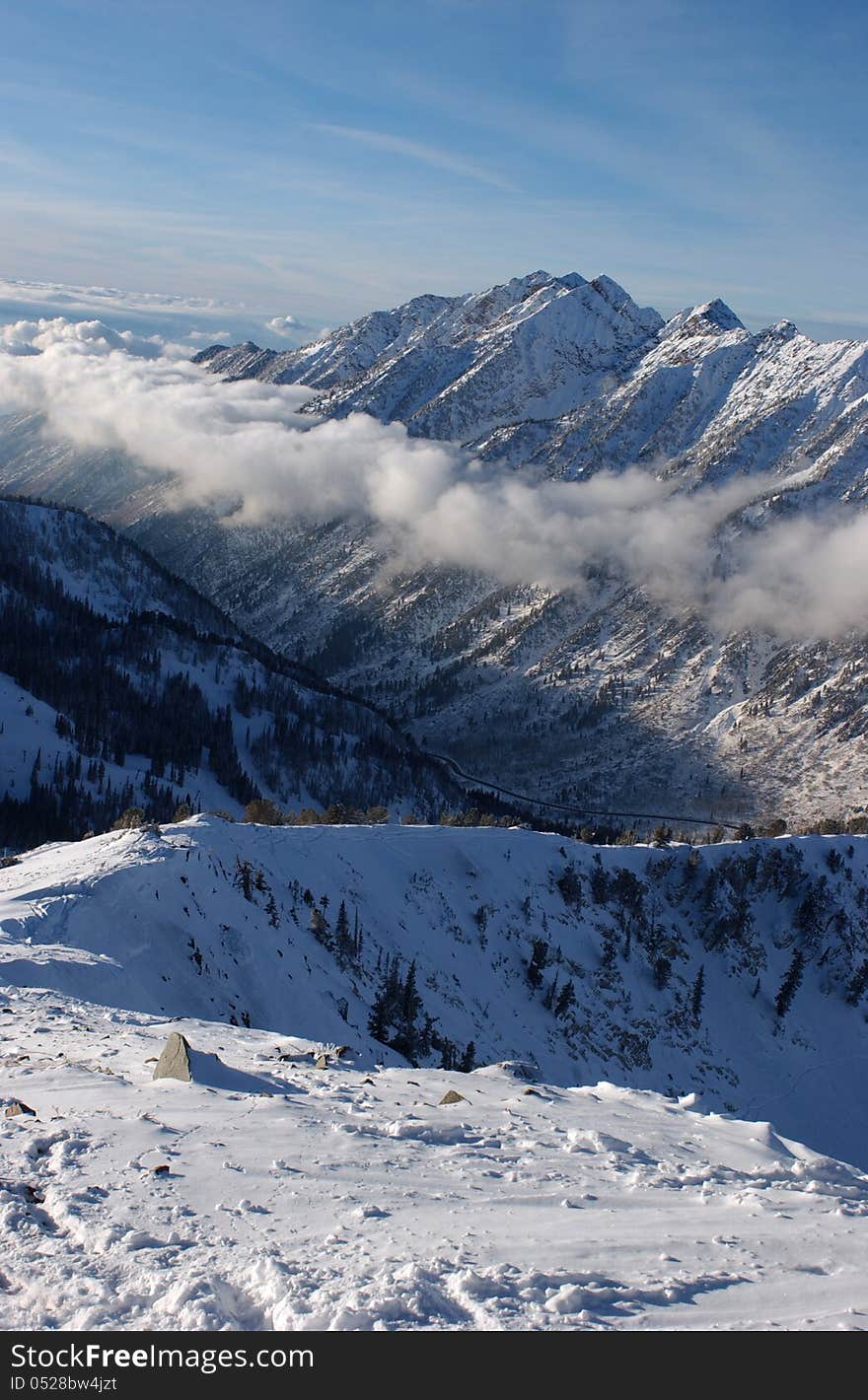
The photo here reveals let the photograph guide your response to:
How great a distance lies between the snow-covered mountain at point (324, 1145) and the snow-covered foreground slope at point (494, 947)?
473 mm

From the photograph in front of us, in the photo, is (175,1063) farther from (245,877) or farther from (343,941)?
(343,941)

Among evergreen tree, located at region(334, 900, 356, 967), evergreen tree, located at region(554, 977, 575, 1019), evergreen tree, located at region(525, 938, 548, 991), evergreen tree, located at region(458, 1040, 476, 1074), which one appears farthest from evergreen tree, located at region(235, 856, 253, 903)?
evergreen tree, located at region(554, 977, 575, 1019)

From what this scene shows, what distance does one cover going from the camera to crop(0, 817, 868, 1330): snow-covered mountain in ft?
55.6

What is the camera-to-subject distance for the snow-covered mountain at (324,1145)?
1695cm

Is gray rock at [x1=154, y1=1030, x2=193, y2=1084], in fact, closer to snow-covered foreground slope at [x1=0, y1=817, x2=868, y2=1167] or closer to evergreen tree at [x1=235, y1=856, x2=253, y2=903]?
snow-covered foreground slope at [x1=0, y1=817, x2=868, y2=1167]

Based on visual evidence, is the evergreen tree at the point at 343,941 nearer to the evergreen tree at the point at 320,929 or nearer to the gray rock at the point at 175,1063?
the evergreen tree at the point at 320,929

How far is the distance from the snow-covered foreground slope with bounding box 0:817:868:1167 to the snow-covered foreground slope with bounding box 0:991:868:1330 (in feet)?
46.6

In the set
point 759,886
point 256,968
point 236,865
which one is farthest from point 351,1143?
point 759,886

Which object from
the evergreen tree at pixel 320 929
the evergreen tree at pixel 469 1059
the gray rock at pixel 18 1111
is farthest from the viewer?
the evergreen tree at pixel 320 929

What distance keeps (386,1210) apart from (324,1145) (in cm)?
480

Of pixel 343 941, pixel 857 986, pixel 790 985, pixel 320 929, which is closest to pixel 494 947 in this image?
pixel 343 941

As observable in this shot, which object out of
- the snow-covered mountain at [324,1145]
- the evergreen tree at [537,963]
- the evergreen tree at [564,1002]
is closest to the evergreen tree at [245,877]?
the snow-covered mountain at [324,1145]
